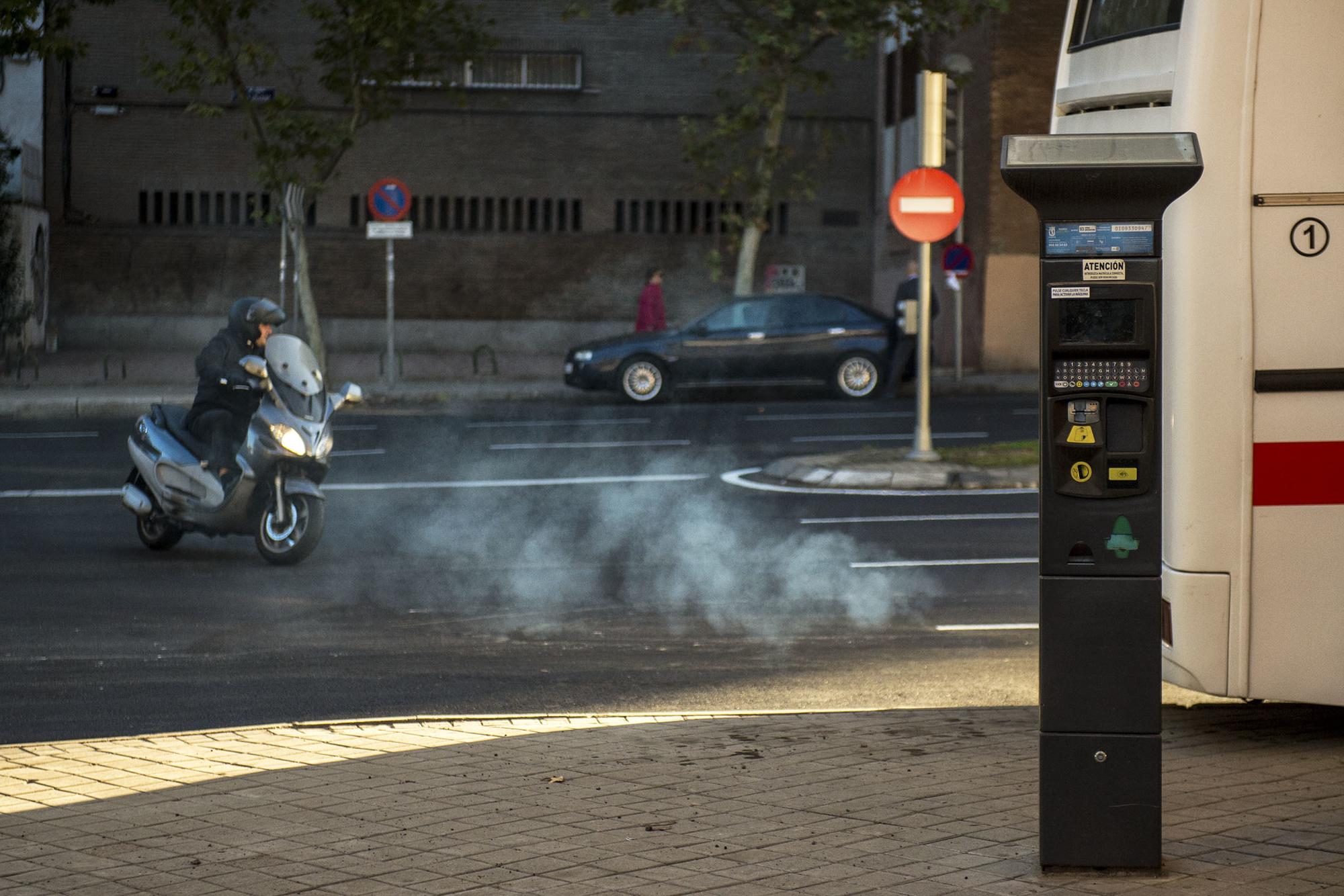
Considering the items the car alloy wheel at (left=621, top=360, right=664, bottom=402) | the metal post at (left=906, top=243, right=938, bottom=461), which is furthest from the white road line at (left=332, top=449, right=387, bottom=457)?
the car alloy wheel at (left=621, top=360, right=664, bottom=402)

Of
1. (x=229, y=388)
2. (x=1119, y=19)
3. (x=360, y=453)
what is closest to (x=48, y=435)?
Answer: (x=360, y=453)

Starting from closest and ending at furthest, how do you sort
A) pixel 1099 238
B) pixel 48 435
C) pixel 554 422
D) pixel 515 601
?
pixel 1099 238 → pixel 515 601 → pixel 48 435 → pixel 554 422

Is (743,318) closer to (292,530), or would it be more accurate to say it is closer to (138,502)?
(138,502)

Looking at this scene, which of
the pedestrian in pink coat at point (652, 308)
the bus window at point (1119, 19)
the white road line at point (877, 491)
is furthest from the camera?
the pedestrian in pink coat at point (652, 308)

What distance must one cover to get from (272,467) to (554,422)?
11.0 metres

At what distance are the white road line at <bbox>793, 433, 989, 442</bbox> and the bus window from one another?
12708 millimetres

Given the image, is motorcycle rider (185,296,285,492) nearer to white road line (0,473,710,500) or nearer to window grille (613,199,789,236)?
white road line (0,473,710,500)

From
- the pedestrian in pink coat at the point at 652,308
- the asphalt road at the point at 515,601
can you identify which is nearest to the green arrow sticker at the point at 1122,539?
the asphalt road at the point at 515,601

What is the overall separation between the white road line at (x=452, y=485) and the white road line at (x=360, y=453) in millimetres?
2333

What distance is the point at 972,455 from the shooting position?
55.7ft

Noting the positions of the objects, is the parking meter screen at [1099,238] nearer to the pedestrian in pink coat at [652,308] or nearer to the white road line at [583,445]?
the white road line at [583,445]

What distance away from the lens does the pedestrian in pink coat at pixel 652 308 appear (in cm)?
2875

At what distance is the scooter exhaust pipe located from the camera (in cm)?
1208

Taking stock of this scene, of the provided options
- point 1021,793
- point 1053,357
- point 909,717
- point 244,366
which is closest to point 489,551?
point 244,366
